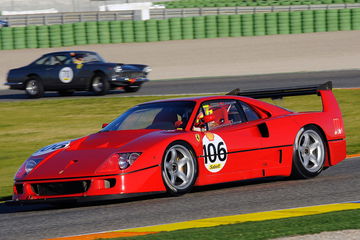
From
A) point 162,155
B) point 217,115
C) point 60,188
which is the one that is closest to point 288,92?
point 217,115

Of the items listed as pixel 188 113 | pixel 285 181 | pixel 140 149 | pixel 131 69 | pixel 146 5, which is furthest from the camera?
pixel 146 5

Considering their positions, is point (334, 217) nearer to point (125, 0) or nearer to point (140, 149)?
point (140, 149)

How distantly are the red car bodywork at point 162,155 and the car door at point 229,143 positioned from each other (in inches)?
0.4

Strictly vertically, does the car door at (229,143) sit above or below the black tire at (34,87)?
below

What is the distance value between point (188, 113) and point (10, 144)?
7270 millimetres

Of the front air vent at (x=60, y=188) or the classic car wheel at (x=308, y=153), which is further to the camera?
the classic car wheel at (x=308, y=153)

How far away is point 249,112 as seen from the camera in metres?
8.91

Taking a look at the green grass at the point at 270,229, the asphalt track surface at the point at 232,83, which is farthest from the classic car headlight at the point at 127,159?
the asphalt track surface at the point at 232,83

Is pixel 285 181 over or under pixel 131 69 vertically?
under

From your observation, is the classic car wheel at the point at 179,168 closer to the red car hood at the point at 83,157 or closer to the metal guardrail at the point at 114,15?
the red car hood at the point at 83,157

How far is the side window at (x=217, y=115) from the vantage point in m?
8.37

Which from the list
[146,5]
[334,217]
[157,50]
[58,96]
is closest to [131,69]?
[58,96]

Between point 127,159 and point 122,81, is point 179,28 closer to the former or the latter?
point 122,81

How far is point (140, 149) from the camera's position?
7.61 metres
